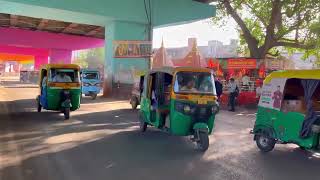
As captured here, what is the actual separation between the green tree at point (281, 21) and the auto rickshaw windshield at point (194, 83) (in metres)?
17.6

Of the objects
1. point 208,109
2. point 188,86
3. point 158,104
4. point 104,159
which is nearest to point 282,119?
point 208,109

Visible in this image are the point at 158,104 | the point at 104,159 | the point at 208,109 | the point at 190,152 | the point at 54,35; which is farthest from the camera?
the point at 54,35

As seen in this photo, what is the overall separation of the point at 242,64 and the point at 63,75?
1309 centimetres

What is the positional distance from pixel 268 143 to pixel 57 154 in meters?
5.09

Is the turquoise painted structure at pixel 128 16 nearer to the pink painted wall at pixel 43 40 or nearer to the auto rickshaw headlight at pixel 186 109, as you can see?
the auto rickshaw headlight at pixel 186 109

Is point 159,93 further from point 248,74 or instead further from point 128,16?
point 128,16

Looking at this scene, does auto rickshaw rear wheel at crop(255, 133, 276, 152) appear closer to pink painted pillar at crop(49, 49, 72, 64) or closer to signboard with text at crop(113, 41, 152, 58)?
signboard with text at crop(113, 41, 152, 58)

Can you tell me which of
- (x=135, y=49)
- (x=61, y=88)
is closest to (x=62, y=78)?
(x=61, y=88)

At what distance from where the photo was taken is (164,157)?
8578mm

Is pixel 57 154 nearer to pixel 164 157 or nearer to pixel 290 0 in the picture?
pixel 164 157

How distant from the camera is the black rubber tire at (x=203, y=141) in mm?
9449

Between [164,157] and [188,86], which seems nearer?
[164,157]

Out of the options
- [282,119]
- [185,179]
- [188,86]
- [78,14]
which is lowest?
[185,179]

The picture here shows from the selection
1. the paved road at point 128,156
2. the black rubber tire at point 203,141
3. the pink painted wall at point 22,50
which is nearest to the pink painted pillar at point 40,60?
the pink painted wall at point 22,50
